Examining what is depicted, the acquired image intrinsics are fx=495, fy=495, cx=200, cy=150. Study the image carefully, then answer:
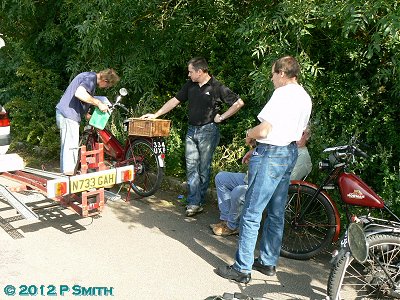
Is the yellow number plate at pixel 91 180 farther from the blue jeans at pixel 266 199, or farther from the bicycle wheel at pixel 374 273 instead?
the bicycle wheel at pixel 374 273

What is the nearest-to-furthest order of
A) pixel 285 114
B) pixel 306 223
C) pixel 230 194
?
pixel 285 114
pixel 306 223
pixel 230 194

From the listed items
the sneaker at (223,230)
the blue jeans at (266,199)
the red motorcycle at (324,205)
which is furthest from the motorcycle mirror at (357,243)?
the sneaker at (223,230)

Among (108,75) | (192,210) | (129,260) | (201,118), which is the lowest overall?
(129,260)

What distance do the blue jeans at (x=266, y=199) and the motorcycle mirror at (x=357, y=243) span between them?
35.0 inches

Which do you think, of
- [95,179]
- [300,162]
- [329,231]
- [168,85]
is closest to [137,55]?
[168,85]

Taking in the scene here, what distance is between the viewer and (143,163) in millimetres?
7113

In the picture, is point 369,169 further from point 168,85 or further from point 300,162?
point 168,85

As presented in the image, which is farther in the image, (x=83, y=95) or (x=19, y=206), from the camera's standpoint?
(x=83, y=95)

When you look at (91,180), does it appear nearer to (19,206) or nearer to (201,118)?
(19,206)

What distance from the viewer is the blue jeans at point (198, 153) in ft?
20.1

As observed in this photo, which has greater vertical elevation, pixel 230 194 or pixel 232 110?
pixel 232 110

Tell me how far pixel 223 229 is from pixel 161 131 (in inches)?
68.8

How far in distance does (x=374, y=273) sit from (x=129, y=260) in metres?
2.23

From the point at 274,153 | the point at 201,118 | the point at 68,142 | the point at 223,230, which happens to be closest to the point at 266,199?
the point at 274,153
